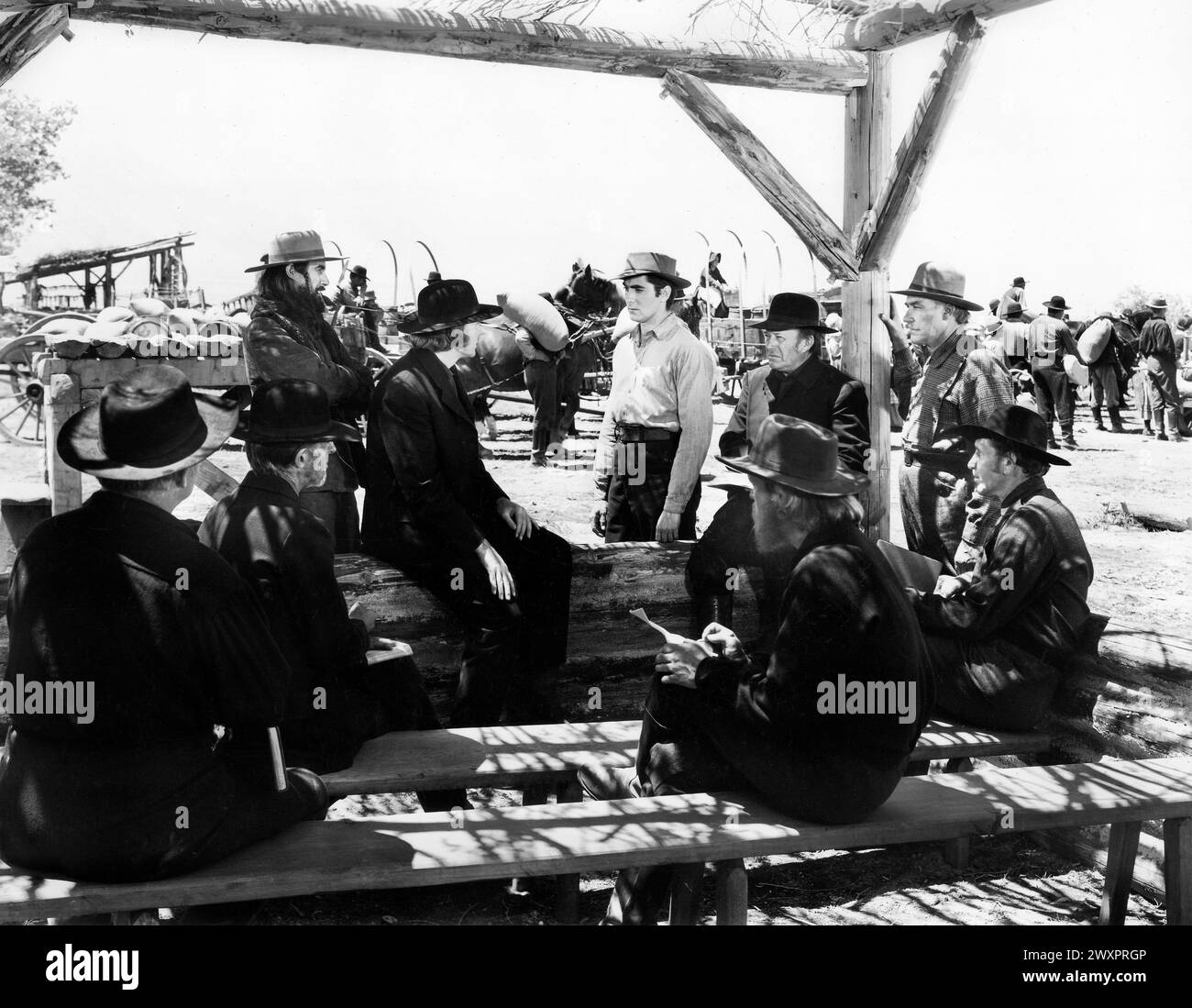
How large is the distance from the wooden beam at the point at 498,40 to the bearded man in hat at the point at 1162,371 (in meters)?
12.4

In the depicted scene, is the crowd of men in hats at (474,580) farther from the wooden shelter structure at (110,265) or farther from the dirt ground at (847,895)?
the wooden shelter structure at (110,265)

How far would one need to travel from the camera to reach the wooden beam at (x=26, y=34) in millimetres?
4156

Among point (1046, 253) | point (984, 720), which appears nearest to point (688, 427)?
point (984, 720)

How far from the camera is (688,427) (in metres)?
5.25

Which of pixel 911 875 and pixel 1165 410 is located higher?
pixel 1165 410

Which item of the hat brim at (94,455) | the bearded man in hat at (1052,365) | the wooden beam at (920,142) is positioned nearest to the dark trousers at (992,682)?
the wooden beam at (920,142)

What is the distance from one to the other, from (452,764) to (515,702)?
1218 millimetres

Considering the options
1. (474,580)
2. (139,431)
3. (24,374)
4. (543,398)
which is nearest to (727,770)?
(474,580)

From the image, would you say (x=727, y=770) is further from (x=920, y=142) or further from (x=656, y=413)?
(x=920, y=142)

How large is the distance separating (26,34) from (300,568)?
7.42ft

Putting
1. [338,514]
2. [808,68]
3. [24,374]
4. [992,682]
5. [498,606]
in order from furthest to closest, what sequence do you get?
[24,374]
[808,68]
[338,514]
[498,606]
[992,682]

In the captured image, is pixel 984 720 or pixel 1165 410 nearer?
pixel 984 720

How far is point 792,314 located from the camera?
525 cm
